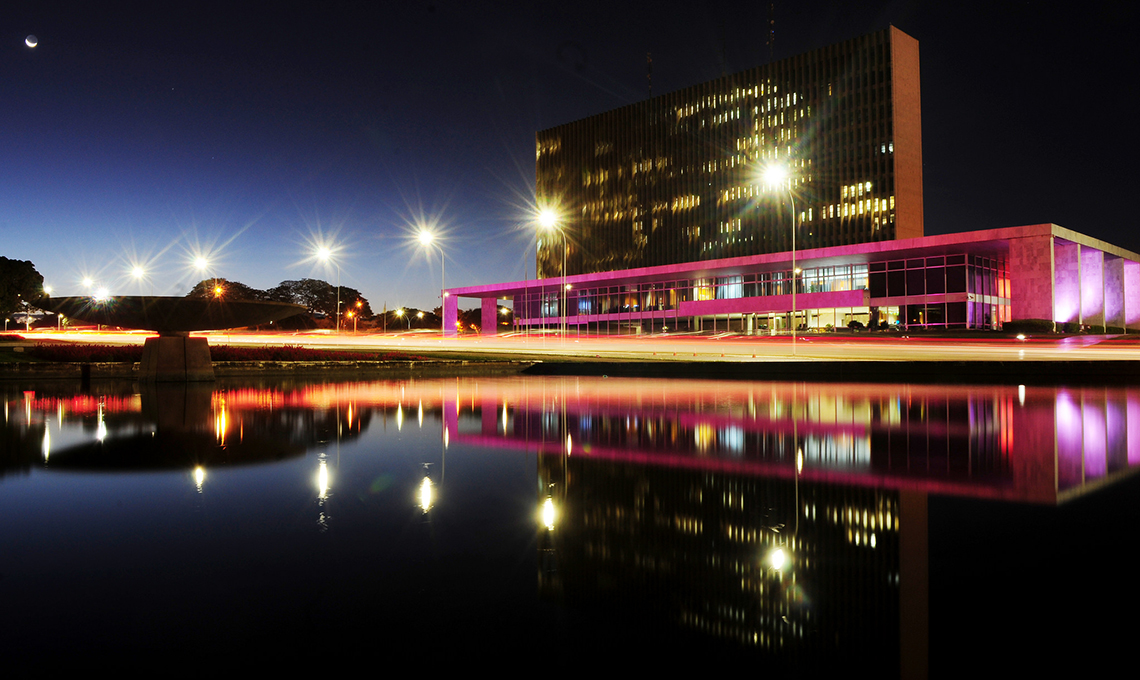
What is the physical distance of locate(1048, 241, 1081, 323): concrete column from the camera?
4650 cm

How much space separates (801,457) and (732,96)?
345 ft

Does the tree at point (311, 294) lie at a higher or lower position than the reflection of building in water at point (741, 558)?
higher

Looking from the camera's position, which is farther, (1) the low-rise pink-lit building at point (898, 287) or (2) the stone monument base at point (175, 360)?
(1) the low-rise pink-lit building at point (898, 287)

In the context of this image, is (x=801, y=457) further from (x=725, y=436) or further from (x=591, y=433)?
(x=591, y=433)

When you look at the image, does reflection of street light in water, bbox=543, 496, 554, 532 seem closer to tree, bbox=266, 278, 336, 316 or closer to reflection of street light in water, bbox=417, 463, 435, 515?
reflection of street light in water, bbox=417, 463, 435, 515

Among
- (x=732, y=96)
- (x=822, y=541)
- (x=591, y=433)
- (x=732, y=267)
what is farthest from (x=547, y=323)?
(x=822, y=541)

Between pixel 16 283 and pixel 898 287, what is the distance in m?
75.7

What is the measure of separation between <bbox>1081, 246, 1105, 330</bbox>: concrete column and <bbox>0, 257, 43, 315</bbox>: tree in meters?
82.6

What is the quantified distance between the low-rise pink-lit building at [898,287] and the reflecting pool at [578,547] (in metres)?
33.7

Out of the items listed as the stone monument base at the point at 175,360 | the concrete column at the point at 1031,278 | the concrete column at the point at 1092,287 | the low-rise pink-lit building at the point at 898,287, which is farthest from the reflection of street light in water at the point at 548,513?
the concrete column at the point at 1092,287

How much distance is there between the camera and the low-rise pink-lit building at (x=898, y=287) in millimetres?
44781

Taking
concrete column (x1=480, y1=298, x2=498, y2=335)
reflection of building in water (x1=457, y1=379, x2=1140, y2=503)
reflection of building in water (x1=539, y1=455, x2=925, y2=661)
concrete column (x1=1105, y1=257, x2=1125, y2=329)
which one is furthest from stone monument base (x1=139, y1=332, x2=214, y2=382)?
concrete column (x1=480, y1=298, x2=498, y2=335)

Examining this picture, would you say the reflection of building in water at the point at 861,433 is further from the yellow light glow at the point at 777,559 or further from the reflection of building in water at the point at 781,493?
the yellow light glow at the point at 777,559

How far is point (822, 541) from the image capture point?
456 centimetres
